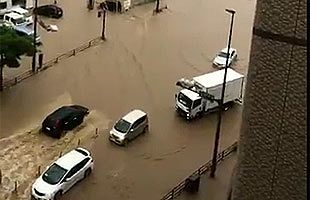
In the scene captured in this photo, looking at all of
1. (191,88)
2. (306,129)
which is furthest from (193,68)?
(306,129)

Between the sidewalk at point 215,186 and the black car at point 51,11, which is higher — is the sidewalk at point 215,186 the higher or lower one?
the lower one

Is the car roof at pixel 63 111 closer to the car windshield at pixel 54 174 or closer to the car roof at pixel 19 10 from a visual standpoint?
the car windshield at pixel 54 174

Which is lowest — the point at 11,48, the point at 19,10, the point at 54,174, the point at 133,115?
the point at 54,174

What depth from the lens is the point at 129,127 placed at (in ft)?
23.1

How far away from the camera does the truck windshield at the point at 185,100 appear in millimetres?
7605

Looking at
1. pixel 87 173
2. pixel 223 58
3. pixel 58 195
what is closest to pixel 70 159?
pixel 87 173

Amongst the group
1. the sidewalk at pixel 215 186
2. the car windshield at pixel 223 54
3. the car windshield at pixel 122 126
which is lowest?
the sidewalk at pixel 215 186

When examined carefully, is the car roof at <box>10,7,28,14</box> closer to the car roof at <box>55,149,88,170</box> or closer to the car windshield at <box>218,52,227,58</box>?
the car windshield at <box>218,52,227,58</box>

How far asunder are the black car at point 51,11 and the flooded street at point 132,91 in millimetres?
138

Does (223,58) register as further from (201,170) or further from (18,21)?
(18,21)

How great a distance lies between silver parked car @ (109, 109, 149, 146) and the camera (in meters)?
6.96

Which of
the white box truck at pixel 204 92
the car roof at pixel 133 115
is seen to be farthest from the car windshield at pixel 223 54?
the car roof at pixel 133 115

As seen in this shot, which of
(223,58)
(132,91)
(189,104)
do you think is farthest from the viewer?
(223,58)

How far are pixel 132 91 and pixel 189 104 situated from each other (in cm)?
91
